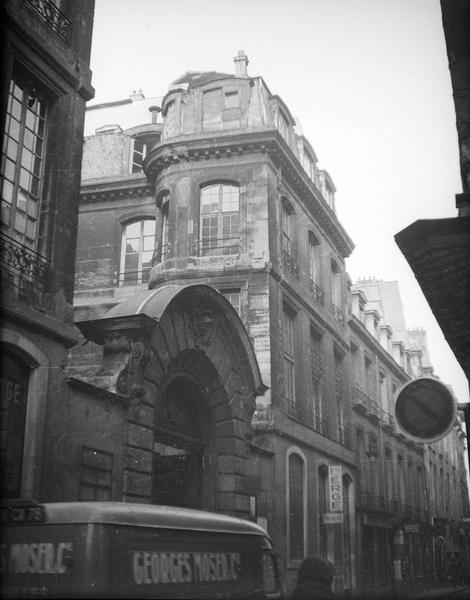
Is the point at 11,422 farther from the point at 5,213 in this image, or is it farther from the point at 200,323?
the point at 200,323

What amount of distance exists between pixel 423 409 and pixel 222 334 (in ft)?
34.5

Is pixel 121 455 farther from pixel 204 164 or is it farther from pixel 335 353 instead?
pixel 335 353

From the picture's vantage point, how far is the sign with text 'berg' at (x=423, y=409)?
5.79 metres

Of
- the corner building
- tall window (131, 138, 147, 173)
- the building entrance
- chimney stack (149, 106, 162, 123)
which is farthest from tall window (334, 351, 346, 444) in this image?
the building entrance

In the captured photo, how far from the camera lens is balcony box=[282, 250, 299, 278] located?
2305 cm

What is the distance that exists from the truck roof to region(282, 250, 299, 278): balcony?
1515 centimetres

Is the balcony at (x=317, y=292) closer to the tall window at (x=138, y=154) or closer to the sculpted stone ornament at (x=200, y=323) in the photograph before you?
the tall window at (x=138, y=154)

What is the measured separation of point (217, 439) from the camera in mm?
16188

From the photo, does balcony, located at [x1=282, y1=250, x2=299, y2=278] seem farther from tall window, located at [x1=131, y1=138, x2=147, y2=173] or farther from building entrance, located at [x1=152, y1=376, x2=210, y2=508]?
building entrance, located at [x1=152, y1=376, x2=210, y2=508]

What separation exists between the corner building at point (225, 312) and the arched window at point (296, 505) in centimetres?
6

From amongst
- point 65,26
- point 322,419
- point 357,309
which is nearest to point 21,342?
point 65,26

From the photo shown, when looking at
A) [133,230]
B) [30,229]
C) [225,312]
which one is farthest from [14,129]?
[133,230]

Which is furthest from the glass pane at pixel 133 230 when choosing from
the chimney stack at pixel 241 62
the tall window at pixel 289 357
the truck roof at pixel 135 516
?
the truck roof at pixel 135 516

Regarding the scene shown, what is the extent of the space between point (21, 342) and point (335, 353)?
19361 mm
